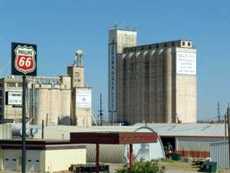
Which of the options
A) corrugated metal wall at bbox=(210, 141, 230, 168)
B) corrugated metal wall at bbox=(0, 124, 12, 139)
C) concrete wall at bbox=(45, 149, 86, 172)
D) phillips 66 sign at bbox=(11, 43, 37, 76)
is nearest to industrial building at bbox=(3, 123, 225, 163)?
corrugated metal wall at bbox=(0, 124, 12, 139)

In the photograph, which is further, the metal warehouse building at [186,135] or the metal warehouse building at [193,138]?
the metal warehouse building at [193,138]

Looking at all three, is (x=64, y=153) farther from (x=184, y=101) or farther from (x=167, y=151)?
(x=184, y=101)

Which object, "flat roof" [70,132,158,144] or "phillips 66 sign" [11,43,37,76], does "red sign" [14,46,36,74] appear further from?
"flat roof" [70,132,158,144]

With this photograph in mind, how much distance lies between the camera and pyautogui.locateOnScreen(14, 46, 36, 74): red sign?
23.7 meters

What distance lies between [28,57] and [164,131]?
75490 mm

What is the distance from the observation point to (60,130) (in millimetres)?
89875

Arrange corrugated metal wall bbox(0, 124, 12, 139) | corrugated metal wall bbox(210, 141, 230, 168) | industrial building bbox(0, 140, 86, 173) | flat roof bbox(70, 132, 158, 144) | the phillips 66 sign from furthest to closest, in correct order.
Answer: corrugated metal wall bbox(0, 124, 12, 139) → corrugated metal wall bbox(210, 141, 230, 168) → industrial building bbox(0, 140, 86, 173) → flat roof bbox(70, 132, 158, 144) → the phillips 66 sign

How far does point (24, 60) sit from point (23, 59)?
0.17 ft

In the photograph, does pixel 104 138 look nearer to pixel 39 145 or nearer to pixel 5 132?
pixel 39 145

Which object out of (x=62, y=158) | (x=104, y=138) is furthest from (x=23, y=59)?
(x=62, y=158)

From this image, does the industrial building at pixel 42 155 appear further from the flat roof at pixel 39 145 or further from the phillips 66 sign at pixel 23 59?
the phillips 66 sign at pixel 23 59

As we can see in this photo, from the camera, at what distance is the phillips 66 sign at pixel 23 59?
932 inches

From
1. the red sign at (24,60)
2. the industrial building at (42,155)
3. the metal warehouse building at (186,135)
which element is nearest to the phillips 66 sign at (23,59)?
the red sign at (24,60)

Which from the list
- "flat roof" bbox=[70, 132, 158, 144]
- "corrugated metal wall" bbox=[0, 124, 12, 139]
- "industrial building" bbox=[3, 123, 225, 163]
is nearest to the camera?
"flat roof" bbox=[70, 132, 158, 144]
